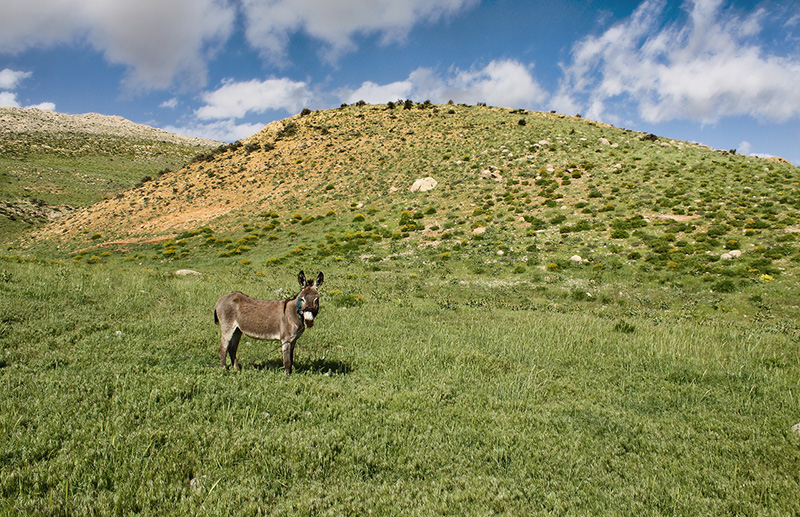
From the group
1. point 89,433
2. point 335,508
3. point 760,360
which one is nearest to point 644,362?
point 760,360

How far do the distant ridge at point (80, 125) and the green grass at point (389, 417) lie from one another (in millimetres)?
134849

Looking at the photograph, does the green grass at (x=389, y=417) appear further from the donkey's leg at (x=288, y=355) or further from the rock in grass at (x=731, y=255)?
the rock in grass at (x=731, y=255)

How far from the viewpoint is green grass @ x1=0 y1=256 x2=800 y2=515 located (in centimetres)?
476

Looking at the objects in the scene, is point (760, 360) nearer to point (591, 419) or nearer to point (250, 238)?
point (591, 419)

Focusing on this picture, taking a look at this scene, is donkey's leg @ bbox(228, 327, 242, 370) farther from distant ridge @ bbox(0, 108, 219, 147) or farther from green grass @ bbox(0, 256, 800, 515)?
distant ridge @ bbox(0, 108, 219, 147)

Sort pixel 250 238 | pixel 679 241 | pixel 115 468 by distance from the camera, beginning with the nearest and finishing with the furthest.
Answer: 1. pixel 115 468
2. pixel 679 241
3. pixel 250 238

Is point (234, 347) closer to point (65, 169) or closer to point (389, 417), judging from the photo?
point (389, 417)

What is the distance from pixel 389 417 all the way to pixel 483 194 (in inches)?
1464

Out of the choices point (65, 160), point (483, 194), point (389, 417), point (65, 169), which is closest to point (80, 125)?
point (65, 160)

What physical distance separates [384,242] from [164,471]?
29.2 metres

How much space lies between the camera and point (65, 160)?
292ft

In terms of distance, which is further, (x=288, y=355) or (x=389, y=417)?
(x=288, y=355)

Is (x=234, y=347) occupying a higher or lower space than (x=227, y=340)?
lower

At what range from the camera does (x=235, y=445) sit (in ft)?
18.0
